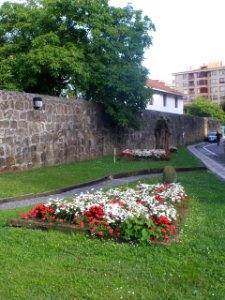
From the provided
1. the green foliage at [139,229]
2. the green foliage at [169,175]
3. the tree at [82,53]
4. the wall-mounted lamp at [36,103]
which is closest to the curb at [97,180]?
the green foliage at [169,175]

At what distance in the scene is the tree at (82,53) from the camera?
19.0m

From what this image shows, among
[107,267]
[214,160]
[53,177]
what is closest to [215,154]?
[214,160]

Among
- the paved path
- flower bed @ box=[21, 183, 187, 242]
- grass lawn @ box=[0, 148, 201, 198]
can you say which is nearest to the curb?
grass lawn @ box=[0, 148, 201, 198]

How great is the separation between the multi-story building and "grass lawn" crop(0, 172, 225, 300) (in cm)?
10701

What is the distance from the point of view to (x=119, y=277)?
4.20m

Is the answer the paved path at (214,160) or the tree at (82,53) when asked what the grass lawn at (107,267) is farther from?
the tree at (82,53)

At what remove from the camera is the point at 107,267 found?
4.45m

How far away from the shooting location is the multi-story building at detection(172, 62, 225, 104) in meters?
110

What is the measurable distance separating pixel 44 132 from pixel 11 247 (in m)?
9.33

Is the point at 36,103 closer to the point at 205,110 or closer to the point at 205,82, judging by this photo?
the point at 205,110

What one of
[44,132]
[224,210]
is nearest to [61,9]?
[44,132]

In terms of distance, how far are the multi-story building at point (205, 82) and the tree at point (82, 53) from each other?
91223 mm

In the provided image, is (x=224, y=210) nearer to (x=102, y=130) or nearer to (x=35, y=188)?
(x=35, y=188)

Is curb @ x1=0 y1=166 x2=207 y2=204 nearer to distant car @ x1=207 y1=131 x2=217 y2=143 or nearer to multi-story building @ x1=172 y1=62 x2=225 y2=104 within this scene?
distant car @ x1=207 y1=131 x2=217 y2=143
